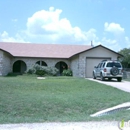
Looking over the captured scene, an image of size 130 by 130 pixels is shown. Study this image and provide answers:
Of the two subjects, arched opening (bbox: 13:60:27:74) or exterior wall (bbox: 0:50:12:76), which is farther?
arched opening (bbox: 13:60:27:74)

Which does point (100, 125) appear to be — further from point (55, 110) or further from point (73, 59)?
point (73, 59)

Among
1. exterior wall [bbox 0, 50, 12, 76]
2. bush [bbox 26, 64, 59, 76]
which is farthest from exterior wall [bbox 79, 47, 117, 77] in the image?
exterior wall [bbox 0, 50, 12, 76]

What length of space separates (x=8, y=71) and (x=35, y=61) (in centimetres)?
393

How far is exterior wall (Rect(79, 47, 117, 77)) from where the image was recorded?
27.5 m

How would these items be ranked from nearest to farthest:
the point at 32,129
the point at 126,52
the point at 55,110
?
the point at 32,129
the point at 55,110
the point at 126,52

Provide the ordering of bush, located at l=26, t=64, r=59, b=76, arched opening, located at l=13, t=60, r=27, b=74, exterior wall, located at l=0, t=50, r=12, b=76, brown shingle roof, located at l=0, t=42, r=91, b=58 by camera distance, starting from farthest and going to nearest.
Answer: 1. arched opening, located at l=13, t=60, r=27, b=74
2. brown shingle roof, located at l=0, t=42, r=91, b=58
3. bush, located at l=26, t=64, r=59, b=76
4. exterior wall, located at l=0, t=50, r=12, b=76

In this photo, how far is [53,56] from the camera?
32.2 metres

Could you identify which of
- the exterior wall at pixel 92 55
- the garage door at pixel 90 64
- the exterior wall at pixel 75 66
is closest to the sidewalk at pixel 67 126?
the exterior wall at pixel 92 55

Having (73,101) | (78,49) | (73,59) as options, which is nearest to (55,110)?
(73,101)

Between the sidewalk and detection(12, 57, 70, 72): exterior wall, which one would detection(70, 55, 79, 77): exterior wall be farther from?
the sidewalk

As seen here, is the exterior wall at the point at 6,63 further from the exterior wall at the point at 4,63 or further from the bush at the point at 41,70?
the bush at the point at 41,70

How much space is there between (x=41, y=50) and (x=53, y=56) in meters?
2.87

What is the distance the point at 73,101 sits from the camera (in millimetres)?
10320

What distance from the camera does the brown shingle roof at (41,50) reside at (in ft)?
106
